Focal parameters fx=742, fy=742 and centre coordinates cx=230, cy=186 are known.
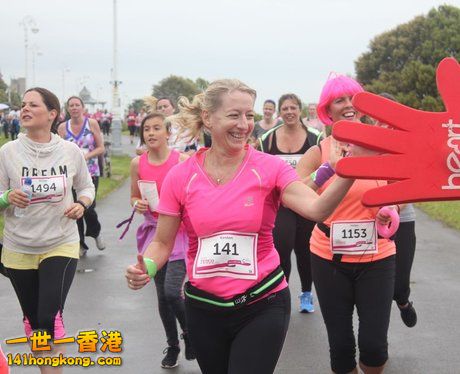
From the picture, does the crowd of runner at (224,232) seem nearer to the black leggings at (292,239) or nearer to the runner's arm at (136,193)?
the runner's arm at (136,193)

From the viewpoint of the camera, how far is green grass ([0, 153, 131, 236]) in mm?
16641

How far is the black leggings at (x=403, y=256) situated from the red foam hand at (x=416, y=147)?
3093 mm

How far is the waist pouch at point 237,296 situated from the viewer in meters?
3.31

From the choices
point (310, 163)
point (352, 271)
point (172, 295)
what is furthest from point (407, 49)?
point (352, 271)

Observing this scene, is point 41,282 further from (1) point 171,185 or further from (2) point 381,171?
(2) point 381,171

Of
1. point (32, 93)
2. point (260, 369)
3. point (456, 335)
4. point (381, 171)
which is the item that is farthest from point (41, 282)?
point (456, 335)

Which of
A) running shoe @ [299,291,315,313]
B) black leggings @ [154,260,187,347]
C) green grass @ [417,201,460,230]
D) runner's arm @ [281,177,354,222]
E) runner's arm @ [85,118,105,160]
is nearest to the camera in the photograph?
runner's arm @ [281,177,354,222]

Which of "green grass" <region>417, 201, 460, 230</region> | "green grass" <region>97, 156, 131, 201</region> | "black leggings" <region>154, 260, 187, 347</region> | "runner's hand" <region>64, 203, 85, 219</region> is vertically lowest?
"green grass" <region>97, 156, 131, 201</region>

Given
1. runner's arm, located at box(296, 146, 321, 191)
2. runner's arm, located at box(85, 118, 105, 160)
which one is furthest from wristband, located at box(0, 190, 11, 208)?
runner's arm, located at box(85, 118, 105, 160)

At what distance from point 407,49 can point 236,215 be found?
110ft

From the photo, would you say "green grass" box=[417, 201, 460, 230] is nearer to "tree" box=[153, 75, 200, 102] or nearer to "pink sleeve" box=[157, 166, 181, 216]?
"pink sleeve" box=[157, 166, 181, 216]

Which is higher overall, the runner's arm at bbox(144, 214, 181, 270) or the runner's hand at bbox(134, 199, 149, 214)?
the runner's arm at bbox(144, 214, 181, 270)

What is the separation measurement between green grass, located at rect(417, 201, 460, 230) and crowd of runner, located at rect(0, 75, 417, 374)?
7015 mm

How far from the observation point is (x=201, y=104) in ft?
11.9
